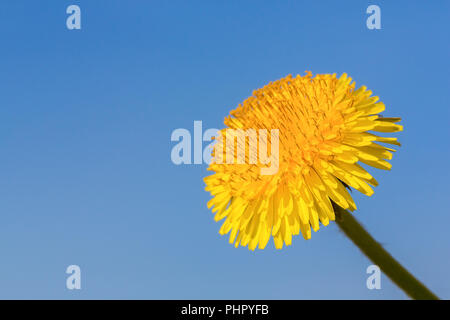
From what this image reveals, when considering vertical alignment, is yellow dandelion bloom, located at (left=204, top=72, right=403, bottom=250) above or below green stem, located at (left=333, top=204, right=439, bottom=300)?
above

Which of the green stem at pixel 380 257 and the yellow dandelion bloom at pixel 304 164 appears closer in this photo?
the green stem at pixel 380 257

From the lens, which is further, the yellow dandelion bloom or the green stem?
the yellow dandelion bloom

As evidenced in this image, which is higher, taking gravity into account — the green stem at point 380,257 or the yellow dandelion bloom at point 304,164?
the yellow dandelion bloom at point 304,164

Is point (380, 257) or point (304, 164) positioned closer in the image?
point (380, 257)

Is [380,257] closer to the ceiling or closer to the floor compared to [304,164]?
closer to the floor
